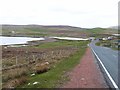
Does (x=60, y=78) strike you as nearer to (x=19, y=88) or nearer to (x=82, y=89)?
(x=19, y=88)

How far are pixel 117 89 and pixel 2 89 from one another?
682 cm

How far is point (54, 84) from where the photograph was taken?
17.1 metres

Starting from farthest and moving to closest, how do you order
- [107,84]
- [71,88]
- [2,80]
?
[2,80]
[107,84]
[71,88]

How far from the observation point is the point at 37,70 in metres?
24.5

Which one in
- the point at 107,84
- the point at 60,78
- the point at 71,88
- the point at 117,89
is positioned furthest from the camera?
the point at 60,78

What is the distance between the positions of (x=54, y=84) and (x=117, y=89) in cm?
387

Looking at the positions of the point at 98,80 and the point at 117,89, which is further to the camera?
the point at 98,80

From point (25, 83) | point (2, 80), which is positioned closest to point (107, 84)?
point (25, 83)

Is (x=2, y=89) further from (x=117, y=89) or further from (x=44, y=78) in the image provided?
(x=117, y=89)

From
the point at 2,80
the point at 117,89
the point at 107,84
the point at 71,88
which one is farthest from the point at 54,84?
the point at 2,80

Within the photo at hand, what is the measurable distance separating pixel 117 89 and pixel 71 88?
2347 mm

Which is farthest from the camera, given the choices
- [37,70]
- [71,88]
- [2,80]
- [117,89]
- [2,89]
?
[37,70]

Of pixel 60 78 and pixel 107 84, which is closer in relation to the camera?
pixel 107 84

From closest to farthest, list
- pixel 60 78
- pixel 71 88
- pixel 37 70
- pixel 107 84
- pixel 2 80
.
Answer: pixel 71 88 < pixel 107 84 < pixel 60 78 < pixel 2 80 < pixel 37 70
